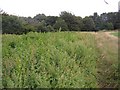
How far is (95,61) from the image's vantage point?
8750 millimetres

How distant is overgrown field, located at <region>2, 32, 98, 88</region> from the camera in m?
6.03

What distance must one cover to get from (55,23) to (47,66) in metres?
9.56

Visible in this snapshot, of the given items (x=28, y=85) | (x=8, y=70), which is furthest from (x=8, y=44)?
(x=28, y=85)

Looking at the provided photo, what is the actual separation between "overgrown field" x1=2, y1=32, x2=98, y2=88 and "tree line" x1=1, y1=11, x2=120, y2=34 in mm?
2560

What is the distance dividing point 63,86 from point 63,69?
0.97m

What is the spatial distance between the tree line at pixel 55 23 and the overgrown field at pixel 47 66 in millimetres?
2560

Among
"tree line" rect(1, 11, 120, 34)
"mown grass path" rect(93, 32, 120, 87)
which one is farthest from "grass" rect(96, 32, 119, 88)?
"tree line" rect(1, 11, 120, 34)

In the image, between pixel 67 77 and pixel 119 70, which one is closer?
pixel 67 77

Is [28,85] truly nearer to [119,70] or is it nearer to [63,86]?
[63,86]

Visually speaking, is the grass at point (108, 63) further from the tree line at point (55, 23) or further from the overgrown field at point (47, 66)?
the tree line at point (55, 23)

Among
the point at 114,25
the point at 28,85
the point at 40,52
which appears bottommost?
the point at 28,85

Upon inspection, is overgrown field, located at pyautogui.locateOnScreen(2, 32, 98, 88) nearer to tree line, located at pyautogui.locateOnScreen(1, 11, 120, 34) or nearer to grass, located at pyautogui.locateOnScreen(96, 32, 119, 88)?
grass, located at pyautogui.locateOnScreen(96, 32, 119, 88)

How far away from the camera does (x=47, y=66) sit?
6.68m

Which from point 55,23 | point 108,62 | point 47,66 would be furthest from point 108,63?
point 55,23
